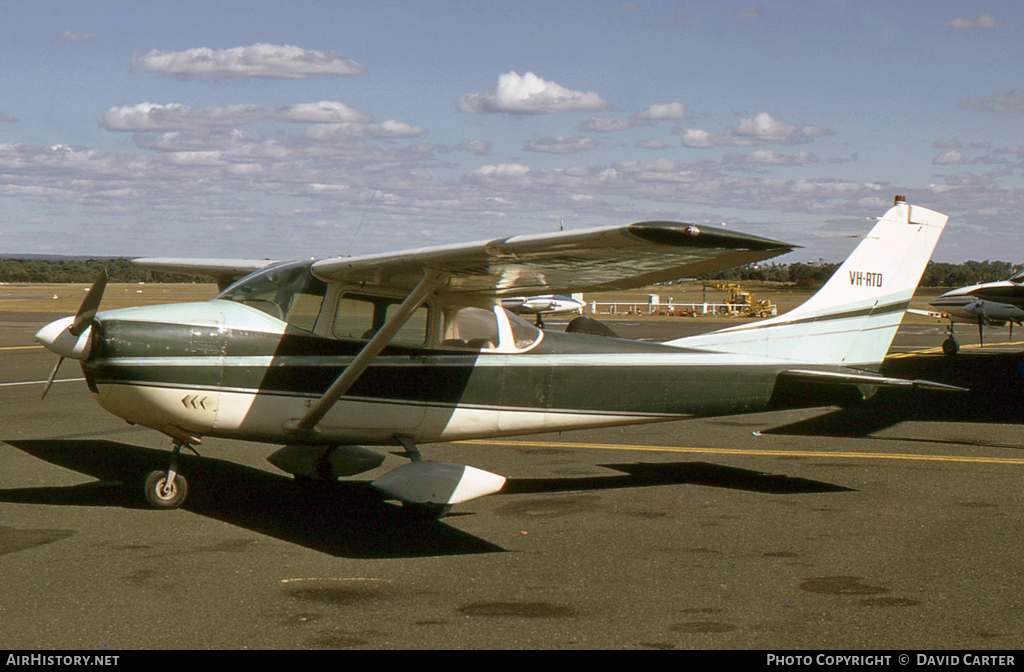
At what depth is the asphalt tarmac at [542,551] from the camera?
4625 mm

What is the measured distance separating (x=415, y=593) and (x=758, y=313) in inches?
1767

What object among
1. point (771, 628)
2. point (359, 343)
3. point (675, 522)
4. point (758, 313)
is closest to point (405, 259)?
point (359, 343)

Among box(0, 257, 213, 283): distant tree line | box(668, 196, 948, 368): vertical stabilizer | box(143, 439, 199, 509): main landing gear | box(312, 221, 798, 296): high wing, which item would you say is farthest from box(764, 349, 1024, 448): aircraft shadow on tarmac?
box(0, 257, 213, 283): distant tree line

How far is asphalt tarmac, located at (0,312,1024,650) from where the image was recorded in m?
4.62

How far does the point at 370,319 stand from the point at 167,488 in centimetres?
200

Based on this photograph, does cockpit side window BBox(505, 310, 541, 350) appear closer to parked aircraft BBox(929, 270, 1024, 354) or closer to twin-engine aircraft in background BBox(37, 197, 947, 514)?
twin-engine aircraft in background BBox(37, 197, 947, 514)

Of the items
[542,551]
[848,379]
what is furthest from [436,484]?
[848,379]

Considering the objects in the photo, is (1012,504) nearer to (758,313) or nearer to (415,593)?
(415,593)

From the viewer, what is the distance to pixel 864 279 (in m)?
8.82

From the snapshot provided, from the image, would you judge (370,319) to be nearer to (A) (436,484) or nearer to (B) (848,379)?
(A) (436,484)

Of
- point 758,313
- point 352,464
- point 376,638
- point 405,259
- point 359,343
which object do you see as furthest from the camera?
point 758,313

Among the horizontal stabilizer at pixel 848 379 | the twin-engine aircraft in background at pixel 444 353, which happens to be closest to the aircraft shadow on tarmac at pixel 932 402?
the horizontal stabilizer at pixel 848 379

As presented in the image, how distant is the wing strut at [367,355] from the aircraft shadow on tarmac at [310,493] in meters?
0.72

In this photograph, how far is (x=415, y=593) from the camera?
5.23 metres
